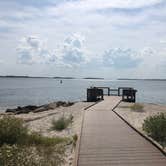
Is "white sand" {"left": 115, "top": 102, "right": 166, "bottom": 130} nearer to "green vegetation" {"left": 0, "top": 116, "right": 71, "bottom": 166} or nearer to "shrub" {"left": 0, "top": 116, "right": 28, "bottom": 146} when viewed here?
"green vegetation" {"left": 0, "top": 116, "right": 71, "bottom": 166}

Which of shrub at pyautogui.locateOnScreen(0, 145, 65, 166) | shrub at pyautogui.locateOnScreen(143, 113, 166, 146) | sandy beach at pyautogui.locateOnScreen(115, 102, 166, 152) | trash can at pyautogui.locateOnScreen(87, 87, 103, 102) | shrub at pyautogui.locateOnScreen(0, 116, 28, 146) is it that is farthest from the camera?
trash can at pyautogui.locateOnScreen(87, 87, 103, 102)

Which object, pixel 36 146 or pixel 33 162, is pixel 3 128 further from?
pixel 33 162

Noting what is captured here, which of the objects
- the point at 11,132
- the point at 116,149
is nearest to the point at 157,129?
the point at 116,149

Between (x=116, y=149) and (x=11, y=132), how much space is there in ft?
10.6

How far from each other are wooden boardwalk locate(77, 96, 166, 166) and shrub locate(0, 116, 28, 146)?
1.81 meters

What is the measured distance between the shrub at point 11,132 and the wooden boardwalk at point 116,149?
1811mm

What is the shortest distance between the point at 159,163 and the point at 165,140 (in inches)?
132

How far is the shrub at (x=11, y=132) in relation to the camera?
9791 millimetres

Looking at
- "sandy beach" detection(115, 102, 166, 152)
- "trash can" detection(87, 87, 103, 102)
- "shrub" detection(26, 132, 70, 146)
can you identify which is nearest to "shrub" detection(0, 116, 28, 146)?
"shrub" detection(26, 132, 70, 146)

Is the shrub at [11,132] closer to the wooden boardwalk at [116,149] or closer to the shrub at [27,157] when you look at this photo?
the shrub at [27,157]

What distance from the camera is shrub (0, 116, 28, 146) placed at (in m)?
9.79

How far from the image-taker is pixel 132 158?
777 cm

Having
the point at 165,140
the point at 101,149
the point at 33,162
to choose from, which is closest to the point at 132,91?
the point at 165,140

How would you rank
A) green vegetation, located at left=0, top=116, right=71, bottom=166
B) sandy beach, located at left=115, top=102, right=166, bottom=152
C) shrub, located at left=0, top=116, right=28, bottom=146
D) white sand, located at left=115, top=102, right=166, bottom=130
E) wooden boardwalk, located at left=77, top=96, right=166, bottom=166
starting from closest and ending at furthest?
wooden boardwalk, located at left=77, top=96, right=166, bottom=166
green vegetation, located at left=0, top=116, right=71, bottom=166
shrub, located at left=0, top=116, right=28, bottom=146
sandy beach, located at left=115, top=102, right=166, bottom=152
white sand, located at left=115, top=102, right=166, bottom=130
